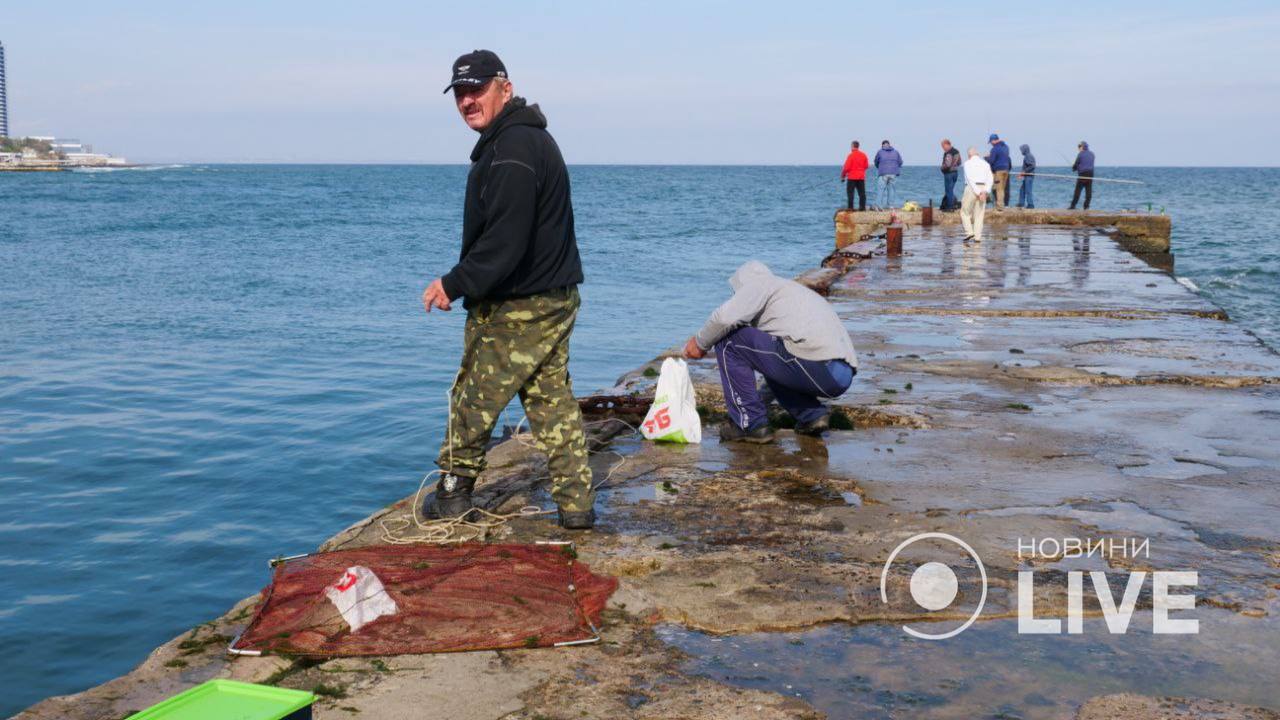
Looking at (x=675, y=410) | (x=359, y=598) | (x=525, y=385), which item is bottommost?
(x=359, y=598)

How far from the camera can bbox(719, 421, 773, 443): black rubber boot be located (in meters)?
6.36

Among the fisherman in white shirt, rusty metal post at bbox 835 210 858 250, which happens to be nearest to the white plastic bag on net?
the fisherman in white shirt

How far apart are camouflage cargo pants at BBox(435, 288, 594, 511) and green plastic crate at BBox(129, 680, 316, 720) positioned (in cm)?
201

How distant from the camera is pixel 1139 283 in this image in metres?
14.0

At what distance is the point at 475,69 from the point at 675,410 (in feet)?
8.49

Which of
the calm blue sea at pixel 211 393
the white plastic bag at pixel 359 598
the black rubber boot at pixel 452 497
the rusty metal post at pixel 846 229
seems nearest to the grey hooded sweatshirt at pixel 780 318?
the black rubber boot at pixel 452 497

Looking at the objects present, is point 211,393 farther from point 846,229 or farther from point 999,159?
point 999,159

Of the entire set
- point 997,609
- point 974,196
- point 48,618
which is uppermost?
point 974,196

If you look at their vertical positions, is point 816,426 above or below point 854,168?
below

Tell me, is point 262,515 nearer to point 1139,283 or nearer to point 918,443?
point 918,443

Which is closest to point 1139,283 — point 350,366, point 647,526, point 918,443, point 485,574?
point 918,443

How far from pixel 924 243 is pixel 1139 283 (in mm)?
6288

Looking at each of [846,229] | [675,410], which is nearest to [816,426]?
[675,410]

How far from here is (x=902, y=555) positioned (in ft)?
14.7
